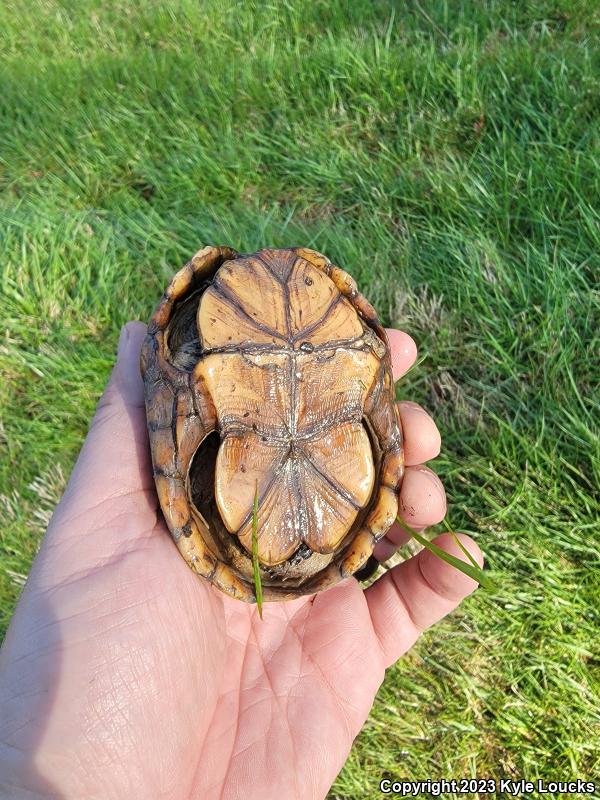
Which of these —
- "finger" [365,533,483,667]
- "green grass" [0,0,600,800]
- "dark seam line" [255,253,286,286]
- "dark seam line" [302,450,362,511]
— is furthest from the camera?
"green grass" [0,0,600,800]

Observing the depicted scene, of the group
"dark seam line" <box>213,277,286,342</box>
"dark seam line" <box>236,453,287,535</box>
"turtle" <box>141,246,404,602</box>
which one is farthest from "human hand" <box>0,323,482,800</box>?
"dark seam line" <box>213,277,286,342</box>

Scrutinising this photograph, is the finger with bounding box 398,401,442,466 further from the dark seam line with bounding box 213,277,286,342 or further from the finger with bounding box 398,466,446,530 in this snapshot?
the dark seam line with bounding box 213,277,286,342

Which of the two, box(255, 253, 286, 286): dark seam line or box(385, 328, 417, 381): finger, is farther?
box(385, 328, 417, 381): finger

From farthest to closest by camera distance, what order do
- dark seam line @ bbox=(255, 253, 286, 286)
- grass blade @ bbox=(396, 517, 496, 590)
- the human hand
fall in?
1. dark seam line @ bbox=(255, 253, 286, 286)
2. grass blade @ bbox=(396, 517, 496, 590)
3. the human hand

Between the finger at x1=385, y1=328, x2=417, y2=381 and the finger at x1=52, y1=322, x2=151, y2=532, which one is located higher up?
the finger at x1=52, y1=322, x2=151, y2=532

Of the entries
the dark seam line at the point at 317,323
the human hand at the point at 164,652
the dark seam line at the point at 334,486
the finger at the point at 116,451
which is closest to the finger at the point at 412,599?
the human hand at the point at 164,652

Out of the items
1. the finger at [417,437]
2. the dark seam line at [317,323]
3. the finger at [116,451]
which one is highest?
the dark seam line at [317,323]

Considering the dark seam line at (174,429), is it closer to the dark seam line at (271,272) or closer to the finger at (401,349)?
the dark seam line at (271,272)

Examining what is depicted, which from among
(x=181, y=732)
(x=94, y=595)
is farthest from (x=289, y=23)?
(x=181, y=732)
